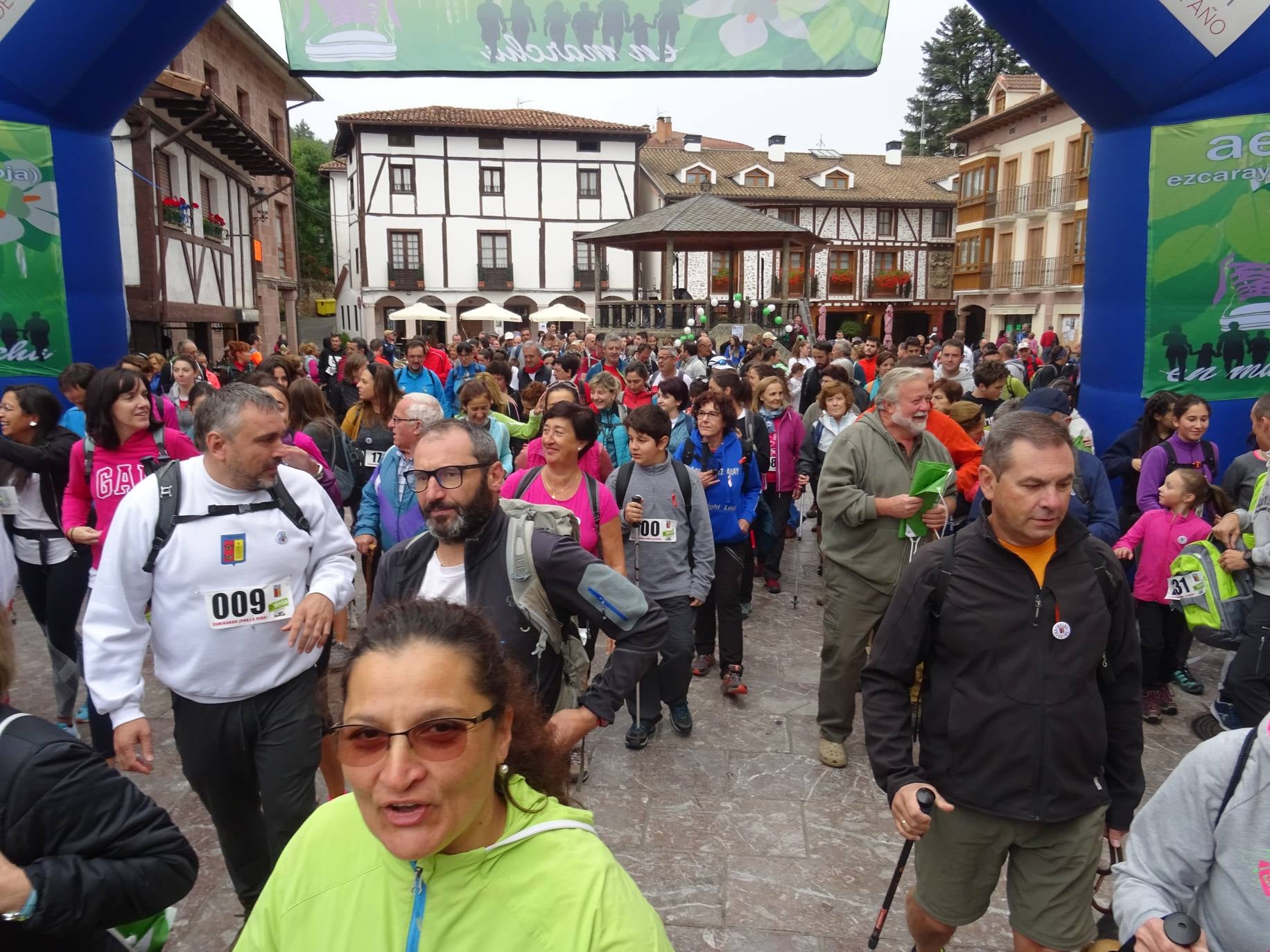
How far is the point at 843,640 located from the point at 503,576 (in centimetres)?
238

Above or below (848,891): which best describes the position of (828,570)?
above

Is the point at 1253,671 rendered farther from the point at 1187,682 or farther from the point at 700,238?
the point at 700,238

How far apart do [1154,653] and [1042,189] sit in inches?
1243

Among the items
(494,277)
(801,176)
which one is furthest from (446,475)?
(801,176)

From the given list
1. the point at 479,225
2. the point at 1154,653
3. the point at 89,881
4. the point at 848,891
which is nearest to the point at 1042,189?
the point at 479,225

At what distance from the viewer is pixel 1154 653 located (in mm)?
5000

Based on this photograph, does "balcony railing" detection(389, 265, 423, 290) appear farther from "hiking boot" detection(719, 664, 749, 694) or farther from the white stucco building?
"hiking boot" detection(719, 664, 749, 694)

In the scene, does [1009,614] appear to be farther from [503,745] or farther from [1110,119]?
[1110,119]

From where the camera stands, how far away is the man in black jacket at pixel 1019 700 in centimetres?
239

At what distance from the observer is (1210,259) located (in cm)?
605

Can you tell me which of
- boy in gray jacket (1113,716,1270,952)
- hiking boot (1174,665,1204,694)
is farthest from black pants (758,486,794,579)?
boy in gray jacket (1113,716,1270,952)

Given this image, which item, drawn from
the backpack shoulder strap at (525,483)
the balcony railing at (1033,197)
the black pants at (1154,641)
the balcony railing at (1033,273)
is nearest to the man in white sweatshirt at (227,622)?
the backpack shoulder strap at (525,483)

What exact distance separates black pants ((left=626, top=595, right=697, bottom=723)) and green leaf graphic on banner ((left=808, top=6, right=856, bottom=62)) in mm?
5004

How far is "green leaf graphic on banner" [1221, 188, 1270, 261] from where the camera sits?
19.6 ft
